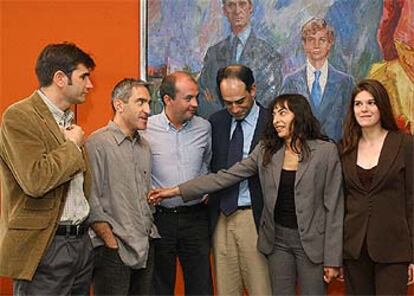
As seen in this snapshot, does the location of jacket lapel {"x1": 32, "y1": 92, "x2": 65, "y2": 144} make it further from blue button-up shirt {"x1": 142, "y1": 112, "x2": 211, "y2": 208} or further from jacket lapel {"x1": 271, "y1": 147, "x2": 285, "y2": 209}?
jacket lapel {"x1": 271, "y1": 147, "x2": 285, "y2": 209}

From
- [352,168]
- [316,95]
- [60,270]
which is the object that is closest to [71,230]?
[60,270]

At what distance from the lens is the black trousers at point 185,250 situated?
3.37m

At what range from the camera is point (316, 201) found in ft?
10.1

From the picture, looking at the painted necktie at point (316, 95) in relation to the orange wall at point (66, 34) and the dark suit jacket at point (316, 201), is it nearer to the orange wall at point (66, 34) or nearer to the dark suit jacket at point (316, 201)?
the dark suit jacket at point (316, 201)

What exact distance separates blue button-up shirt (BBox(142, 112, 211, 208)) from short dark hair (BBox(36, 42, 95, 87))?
765 millimetres

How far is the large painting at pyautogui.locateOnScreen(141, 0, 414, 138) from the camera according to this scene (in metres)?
3.63

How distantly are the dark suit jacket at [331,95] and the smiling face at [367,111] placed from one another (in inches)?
25.7

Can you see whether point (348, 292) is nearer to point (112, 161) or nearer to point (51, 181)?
point (112, 161)

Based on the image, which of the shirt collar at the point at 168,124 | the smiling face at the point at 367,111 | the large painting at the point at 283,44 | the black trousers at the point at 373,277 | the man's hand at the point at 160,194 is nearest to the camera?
the black trousers at the point at 373,277

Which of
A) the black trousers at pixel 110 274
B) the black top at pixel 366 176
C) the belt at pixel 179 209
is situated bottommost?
the black trousers at pixel 110 274

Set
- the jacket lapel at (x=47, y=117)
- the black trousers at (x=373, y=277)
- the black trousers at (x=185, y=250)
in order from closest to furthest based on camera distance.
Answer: the jacket lapel at (x=47, y=117), the black trousers at (x=373, y=277), the black trousers at (x=185, y=250)

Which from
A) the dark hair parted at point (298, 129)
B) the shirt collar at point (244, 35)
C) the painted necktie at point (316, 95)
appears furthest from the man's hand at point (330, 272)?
the shirt collar at point (244, 35)

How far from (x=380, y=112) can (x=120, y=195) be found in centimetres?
131

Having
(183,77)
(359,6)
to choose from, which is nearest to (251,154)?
(183,77)
